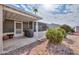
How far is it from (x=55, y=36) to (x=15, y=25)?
881 millimetres

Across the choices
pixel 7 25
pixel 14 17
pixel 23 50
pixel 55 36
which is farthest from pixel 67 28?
pixel 7 25

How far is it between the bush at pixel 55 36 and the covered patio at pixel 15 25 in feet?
0.95

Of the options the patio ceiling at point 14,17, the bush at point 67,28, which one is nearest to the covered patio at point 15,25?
the patio ceiling at point 14,17

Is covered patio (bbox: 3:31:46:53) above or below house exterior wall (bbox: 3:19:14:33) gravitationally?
below

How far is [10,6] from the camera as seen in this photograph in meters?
3.36

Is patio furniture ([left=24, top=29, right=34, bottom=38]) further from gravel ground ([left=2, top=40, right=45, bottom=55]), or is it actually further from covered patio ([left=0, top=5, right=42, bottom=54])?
gravel ground ([left=2, top=40, right=45, bottom=55])

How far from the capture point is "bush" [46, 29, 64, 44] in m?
3.47

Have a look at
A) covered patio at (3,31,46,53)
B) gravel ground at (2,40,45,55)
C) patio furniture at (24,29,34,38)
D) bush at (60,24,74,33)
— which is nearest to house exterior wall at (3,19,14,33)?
covered patio at (3,31,46,53)

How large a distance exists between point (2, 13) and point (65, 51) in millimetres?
1525

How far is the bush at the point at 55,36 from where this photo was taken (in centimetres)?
347

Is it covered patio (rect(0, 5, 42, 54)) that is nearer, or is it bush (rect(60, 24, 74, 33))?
covered patio (rect(0, 5, 42, 54))

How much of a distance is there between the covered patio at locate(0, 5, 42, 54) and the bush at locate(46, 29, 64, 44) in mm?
289

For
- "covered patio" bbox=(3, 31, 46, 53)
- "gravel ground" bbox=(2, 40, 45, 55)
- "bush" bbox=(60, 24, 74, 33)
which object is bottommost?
"gravel ground" bbox=(2, 40, 45, 55)

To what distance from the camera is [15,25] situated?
3512 millimetres
